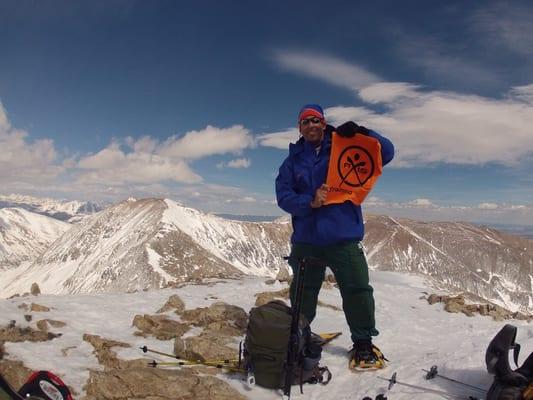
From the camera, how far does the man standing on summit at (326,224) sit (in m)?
7.89

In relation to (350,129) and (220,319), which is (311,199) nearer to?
(350,129)

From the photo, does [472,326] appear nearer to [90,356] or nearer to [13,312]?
[90,356]

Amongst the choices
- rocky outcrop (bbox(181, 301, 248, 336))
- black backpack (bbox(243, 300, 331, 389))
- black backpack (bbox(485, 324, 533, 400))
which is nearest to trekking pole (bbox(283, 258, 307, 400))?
black backpack (bbox(243, 300, 331, 389))

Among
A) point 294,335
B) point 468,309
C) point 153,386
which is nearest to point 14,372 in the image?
point 153,386

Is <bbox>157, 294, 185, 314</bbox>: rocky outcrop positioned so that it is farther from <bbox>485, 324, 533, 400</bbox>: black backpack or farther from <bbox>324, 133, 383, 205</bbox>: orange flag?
<bbox>485, 324, 533, 400</bbox>: black backpack

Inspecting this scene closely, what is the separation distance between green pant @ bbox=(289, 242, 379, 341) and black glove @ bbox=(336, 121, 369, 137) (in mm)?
2152

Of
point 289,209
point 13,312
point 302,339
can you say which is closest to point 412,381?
point 302,339

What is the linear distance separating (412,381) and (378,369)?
3.27ft

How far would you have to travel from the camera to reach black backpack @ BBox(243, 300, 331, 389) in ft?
23.4

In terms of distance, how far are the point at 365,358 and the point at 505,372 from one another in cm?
314

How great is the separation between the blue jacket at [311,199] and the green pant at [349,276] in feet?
0.70

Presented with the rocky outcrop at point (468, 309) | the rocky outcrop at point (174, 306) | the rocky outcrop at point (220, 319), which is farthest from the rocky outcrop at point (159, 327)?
the rocky outcrop at point (468, 309)

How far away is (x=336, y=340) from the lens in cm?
1022

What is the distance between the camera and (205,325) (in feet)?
38.7
